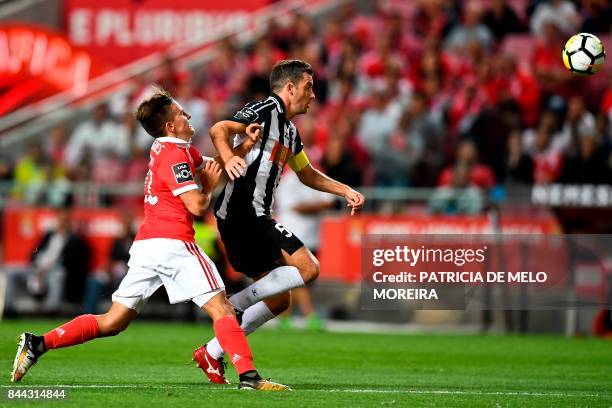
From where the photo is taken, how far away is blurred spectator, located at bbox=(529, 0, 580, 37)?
800 inches

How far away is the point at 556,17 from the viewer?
68.0 ft

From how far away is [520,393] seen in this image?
8930 millimetres

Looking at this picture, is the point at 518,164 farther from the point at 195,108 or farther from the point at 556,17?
the point at 195,108

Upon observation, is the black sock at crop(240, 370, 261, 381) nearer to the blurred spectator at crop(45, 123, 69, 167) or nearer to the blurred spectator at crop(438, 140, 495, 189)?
the blurred spectator at crop(438, 140, 495, 189)

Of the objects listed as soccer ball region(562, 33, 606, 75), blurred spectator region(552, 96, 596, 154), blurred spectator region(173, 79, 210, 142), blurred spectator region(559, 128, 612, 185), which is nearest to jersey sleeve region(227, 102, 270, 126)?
soccer ball region(562, 33, 606, 75)

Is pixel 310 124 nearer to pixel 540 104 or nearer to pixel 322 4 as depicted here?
pixel 540 104

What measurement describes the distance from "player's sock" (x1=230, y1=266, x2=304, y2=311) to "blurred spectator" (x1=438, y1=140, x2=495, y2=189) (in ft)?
28.2

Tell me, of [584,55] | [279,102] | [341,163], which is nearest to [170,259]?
[279,102]

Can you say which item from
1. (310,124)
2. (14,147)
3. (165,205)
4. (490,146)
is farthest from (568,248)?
(14,147)

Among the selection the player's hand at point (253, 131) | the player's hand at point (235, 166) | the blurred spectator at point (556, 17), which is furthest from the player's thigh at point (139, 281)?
the blurred spectator at point (556, 17)

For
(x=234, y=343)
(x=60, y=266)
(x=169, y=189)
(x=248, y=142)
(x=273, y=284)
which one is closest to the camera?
(x=234, y=343)

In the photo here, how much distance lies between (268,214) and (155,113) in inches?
49.5

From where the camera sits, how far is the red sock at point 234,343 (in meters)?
8.30

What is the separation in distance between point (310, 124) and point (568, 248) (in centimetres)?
419
